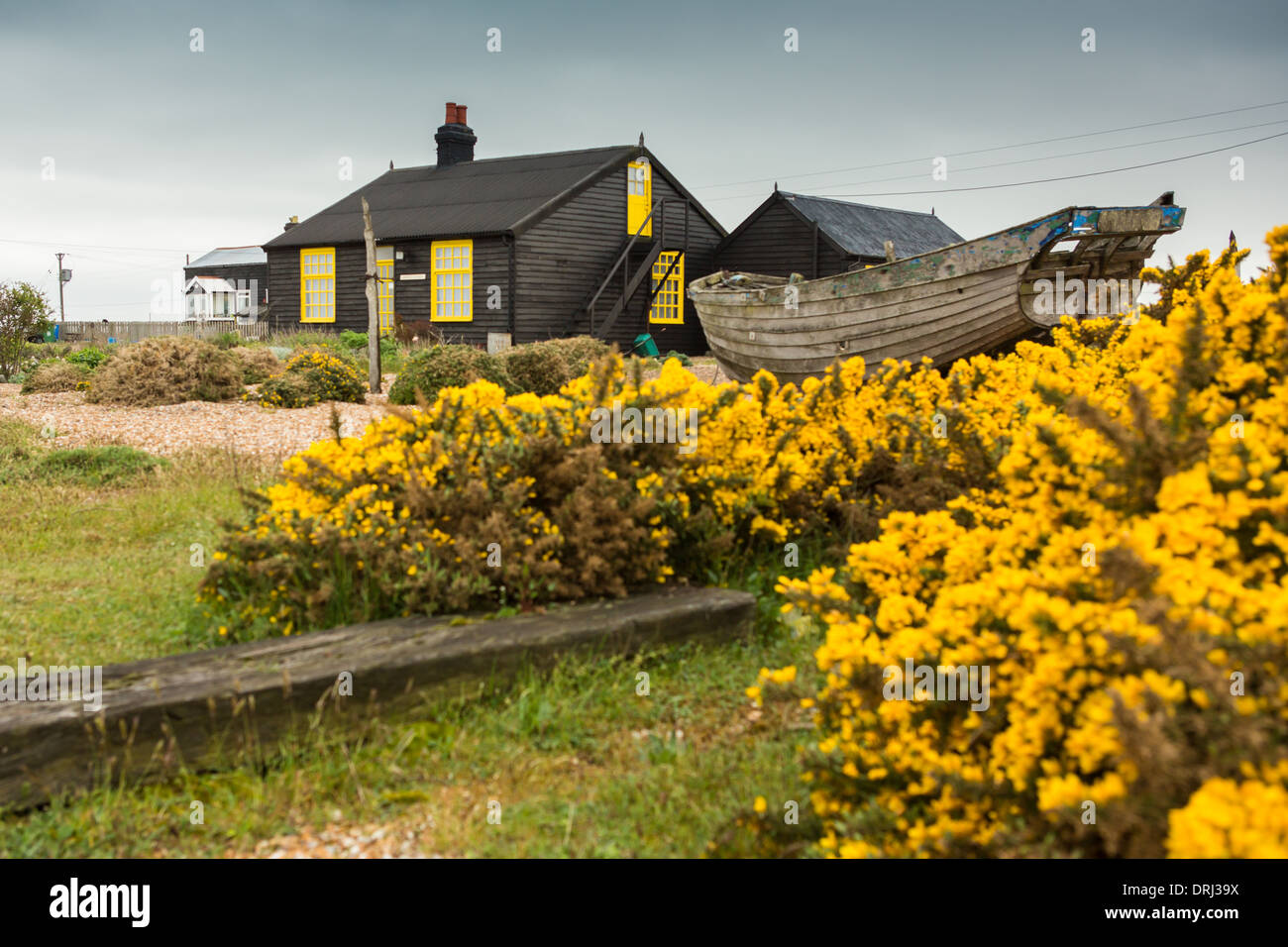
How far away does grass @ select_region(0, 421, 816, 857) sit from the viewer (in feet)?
10.1

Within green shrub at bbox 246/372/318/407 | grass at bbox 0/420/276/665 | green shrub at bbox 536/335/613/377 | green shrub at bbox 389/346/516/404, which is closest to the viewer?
grass at bbox 0/420/276/665

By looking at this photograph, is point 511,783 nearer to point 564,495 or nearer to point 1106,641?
point 564,495

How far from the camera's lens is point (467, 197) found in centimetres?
2664

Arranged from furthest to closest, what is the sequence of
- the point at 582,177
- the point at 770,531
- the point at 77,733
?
the point at 582,177 < the point at 770,531 < the point at 77,733

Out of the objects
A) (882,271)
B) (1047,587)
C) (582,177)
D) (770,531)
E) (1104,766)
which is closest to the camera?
(1104,766)

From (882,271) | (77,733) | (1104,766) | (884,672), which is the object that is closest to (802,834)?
(884,672)

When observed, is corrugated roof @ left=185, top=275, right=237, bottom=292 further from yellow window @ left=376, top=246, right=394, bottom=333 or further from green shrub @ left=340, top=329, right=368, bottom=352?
green shrub @ left=340, top=329, right=368, bottom=352

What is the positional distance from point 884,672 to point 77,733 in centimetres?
264

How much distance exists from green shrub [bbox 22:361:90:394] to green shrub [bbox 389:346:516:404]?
20.3 feet

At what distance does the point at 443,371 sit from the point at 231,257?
4685 centimetres

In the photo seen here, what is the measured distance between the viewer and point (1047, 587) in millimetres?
2443

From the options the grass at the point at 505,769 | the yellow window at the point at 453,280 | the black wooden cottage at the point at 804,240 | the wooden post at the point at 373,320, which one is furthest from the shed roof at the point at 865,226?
the grass at the point at 505,769

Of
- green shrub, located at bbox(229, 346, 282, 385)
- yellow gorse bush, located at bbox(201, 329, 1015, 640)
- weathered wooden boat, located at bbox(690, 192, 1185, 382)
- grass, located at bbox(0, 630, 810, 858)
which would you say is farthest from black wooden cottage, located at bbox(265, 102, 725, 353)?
grass, located at bbox(0, 630, 810, 858)
